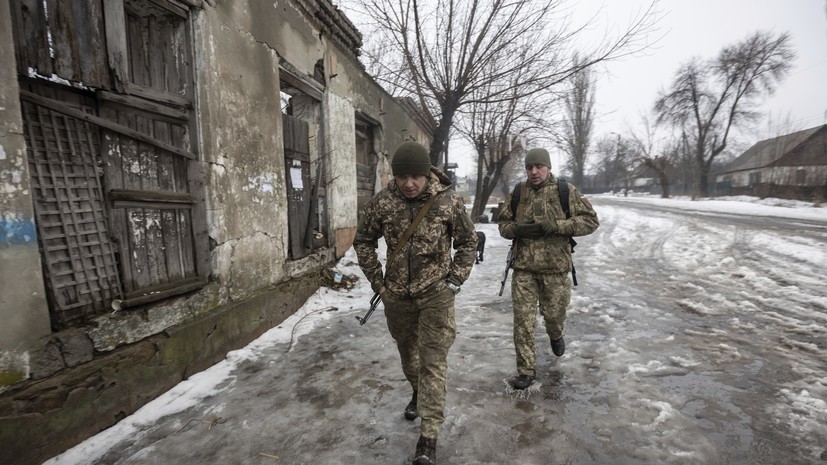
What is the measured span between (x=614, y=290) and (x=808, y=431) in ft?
11.3

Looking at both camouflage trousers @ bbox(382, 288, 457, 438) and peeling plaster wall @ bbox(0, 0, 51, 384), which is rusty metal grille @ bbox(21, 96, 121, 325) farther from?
camouflage trousers @ bbox(382, 288, 457, 438)

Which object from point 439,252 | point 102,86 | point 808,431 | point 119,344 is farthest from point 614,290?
point 102,86

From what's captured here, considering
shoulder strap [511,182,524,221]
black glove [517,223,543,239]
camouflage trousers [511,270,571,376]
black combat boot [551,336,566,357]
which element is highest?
shoulder strap [511,182,524,221]

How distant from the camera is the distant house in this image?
1937cm

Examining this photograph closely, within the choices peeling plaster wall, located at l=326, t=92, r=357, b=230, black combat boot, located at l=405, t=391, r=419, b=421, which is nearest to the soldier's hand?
black combat boot, located at l=405, t=391, r=419, b=421

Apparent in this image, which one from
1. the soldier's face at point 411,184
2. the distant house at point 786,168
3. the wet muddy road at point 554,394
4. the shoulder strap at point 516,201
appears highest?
the distant house at point 786,168

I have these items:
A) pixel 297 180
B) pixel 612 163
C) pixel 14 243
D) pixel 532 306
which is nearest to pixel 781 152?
pixel 612 163

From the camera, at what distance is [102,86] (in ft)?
8.93

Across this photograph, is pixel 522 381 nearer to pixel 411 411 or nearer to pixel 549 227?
pixel 411 411

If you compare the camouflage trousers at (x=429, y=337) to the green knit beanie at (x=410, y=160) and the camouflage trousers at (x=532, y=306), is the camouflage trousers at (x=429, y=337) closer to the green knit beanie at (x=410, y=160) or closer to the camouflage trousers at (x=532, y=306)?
the green knit beanie at (x=410, y=160)

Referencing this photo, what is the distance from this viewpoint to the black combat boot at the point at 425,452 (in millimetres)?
2117

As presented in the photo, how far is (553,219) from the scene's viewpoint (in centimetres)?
322

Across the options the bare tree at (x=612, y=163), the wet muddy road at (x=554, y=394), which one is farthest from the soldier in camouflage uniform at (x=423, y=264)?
the bare tree at (x=612, y=163)

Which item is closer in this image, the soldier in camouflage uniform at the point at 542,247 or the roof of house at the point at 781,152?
the soldier in camouflage uniform at the point at 542,247
